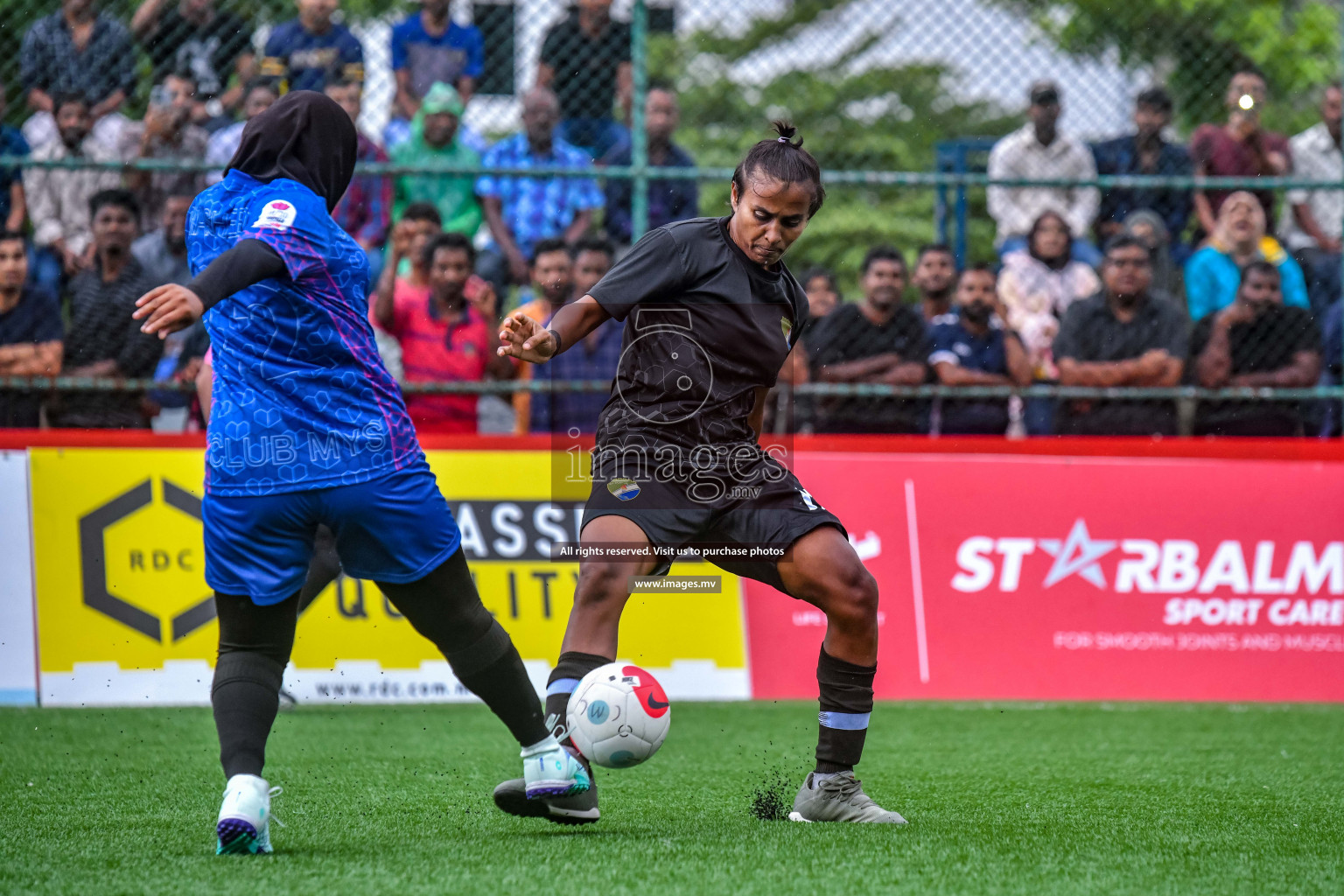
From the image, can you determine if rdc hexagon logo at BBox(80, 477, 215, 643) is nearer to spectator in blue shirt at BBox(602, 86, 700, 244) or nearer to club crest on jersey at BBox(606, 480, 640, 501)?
spectator in blue shirt at BBox(602, 86, 700, 244)

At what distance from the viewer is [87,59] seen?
25.7 ft

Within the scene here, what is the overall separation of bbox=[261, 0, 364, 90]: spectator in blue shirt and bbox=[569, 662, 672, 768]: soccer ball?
477 cm

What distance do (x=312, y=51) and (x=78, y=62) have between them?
1224mm

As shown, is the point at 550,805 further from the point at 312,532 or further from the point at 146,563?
the point at 146,563

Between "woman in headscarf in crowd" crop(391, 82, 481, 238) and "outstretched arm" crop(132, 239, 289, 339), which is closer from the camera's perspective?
"outstretched arm" crop(132, 239, 289, 339)

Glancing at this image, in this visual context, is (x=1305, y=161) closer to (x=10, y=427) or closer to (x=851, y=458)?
(x=851, y=458)

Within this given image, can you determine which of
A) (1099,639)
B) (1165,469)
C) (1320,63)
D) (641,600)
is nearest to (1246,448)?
(1165,469)

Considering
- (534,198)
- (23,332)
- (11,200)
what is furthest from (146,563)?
(534,198)

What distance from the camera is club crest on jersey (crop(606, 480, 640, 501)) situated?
4.02 m

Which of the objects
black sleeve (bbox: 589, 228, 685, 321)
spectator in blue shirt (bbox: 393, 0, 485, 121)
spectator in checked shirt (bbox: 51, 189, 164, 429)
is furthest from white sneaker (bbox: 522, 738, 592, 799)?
spectator in blue shirt (bbox: 393, 0, 485, 121)

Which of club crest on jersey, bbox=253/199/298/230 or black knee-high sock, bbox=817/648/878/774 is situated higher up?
club crest on jersey, bbox=253/199/298/230

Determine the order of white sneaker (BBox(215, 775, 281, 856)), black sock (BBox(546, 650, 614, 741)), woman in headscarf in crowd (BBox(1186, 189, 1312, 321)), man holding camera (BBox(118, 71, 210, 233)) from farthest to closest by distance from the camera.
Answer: woman in headscarf in crowd (BBox(1186, 189, 1312, 321))
man holding camera (BBox(118, 71, 210, 233))
black sock (BBox(546, 650, 614, 741))
white sneaker (BBox(215, 775, 281, 856))

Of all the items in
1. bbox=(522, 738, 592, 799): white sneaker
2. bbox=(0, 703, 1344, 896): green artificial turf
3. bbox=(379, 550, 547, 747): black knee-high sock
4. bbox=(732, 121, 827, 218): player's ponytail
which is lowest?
bbox=(0, 703, 1344, 896): green artificial turf

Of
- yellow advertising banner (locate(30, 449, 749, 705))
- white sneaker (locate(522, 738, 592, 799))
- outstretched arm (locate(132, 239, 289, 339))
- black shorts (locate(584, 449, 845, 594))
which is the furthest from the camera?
yellow advertising banner (locate(30, 449, 749, 705))
